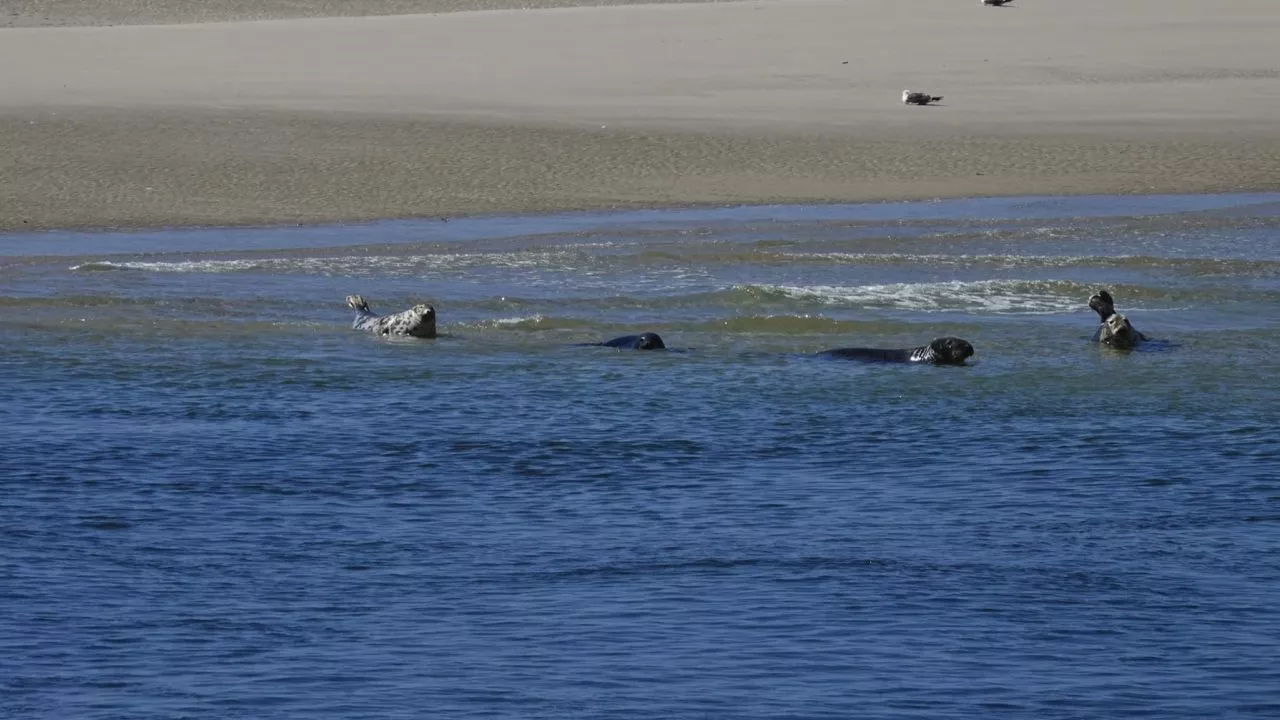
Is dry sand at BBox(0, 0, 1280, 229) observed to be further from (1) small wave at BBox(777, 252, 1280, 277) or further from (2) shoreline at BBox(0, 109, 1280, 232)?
(1) small wave at BBox(777, 252, 1280, 277)

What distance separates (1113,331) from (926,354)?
1.17m

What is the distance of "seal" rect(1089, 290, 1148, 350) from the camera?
37.5ft

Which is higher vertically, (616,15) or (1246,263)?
(616,15)

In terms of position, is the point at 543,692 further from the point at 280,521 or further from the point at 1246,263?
the point at 1246,263

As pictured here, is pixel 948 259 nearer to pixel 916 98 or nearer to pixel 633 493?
pixel 633 493

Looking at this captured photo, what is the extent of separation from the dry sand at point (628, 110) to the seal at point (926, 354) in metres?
7.22

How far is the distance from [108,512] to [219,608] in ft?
4.86

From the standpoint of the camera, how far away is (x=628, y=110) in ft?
74.2

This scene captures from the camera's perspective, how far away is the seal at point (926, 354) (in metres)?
11.0

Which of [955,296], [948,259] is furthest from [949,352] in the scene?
[948,259]

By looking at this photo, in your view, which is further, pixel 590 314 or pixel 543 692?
pixel 590 314

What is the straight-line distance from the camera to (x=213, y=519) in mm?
7707

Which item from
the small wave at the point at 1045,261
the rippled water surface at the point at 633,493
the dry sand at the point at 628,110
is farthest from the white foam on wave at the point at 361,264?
the dry sand at the point at 628,110

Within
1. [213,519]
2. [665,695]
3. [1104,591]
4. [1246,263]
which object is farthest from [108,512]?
[1246,263]
